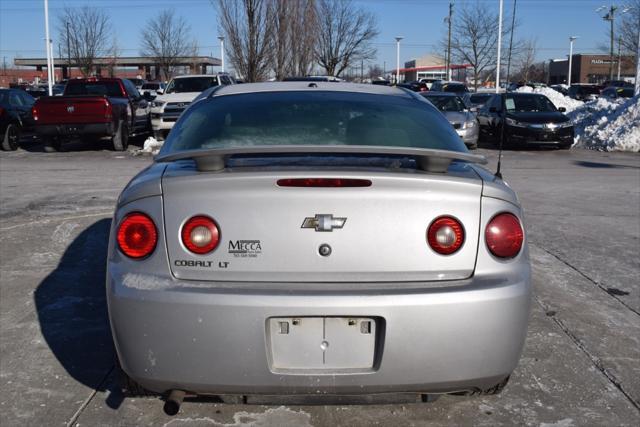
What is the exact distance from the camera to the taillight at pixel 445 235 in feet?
8.87

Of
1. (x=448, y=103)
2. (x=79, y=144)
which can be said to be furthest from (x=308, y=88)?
(x=79, y=144)

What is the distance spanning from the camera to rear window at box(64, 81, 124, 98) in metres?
17.1

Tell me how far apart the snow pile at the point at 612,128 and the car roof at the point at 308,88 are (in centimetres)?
1504

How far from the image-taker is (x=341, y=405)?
2910 millimetres

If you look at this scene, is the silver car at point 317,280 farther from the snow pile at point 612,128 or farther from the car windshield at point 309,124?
the snow pile at point 612,128

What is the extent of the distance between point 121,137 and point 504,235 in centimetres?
1454

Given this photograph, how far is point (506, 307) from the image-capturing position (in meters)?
2.67

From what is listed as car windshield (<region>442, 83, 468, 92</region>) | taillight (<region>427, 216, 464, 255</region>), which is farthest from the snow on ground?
taillight (<region>427, 216, 464, 255</region>)

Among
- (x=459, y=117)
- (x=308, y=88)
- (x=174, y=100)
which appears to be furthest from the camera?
(x=174, y=100)

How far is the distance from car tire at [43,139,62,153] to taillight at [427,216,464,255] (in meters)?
15.3

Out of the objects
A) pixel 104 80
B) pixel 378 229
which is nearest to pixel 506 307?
pixel 378 229

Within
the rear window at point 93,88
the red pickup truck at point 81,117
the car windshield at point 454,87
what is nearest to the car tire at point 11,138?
the red pickup truck at point 81,117

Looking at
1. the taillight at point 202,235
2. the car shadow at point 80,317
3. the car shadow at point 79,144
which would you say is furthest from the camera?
the car shadow at point 79,144

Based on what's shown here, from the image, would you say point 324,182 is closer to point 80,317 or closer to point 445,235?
point 445,235
